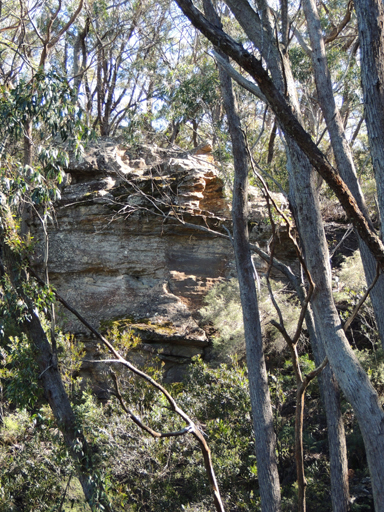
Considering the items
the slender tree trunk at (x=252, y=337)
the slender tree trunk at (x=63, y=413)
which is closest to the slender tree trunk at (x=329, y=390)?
the slender tree trunk at (x=252, y=337)

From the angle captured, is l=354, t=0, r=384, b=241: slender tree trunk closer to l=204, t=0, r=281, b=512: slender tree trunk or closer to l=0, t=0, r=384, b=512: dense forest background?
l=0, t=0, r=384, b=512: dense forest background

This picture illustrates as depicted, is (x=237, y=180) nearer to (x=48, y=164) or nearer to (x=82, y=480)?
(x=48, y=164)

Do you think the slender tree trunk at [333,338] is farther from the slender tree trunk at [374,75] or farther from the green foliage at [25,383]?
the green foliage at [25,383]

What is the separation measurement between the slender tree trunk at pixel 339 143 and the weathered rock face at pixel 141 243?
15.9 ft

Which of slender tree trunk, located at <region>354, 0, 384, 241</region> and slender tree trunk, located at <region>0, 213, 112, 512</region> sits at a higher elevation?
slender tree trunk, located at <region>354, 0, 384, 241</region>

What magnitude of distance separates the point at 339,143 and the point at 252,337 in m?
3.16

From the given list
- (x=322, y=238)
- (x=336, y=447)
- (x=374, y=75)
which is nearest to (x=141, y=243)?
(x=336, y=447)

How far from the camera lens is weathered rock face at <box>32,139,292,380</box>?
11516mm

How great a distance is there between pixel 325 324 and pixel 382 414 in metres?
0.93

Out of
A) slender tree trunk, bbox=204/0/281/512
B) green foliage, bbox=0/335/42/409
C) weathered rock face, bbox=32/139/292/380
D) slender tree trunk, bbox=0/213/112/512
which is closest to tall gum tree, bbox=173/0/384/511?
slender tree trunk, bbox=204/0/281/512

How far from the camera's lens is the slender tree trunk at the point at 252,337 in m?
6.39

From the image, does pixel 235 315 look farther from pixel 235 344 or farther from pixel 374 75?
pixel 374 75

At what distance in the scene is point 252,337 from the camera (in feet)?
22.8

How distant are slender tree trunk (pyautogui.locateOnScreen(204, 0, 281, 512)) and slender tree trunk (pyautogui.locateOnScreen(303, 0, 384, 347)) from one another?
134cm
